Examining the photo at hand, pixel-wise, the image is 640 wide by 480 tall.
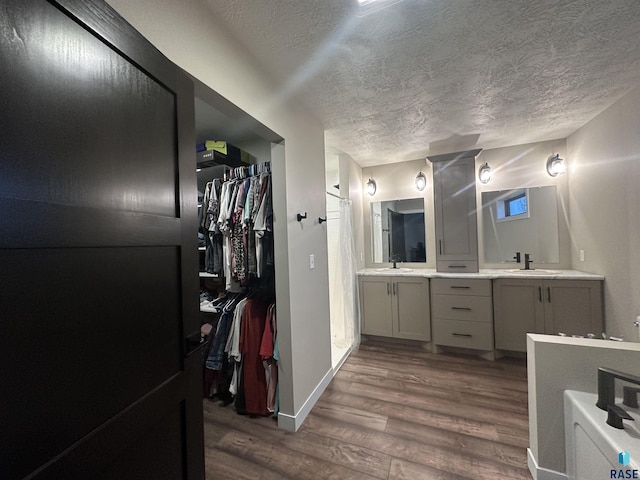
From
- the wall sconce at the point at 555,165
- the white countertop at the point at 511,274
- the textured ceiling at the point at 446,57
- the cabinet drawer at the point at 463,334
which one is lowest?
the cabinet drawer at the point at 463,334

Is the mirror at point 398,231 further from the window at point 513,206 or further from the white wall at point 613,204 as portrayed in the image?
the white wall at point 613,204

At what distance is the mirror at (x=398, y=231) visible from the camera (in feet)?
11.7

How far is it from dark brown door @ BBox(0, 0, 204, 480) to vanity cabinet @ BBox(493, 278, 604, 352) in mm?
3080

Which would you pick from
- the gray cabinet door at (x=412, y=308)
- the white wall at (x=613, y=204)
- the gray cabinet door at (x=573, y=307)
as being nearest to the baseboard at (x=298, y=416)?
the gray cabinet door at (x=412, y=308)

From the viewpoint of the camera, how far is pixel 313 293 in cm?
210

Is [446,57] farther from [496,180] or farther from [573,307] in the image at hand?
→ [573,307]

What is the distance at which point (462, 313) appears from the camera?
286 cm

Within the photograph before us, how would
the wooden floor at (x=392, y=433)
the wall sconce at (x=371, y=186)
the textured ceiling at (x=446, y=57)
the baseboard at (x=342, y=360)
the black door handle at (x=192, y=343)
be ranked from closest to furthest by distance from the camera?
the black door handle at (x=192, y=343) < the textured ceiling at (x=446, y=57) < the wooden floor at (x=392, y=433) < the baseboard at (x=342, y=360) < the wall sconce at (x=371, y=186)

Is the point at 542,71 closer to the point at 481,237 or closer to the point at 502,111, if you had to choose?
the point at 502,111

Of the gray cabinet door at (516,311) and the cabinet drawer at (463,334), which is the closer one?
the gray cabinet door at (516,311)

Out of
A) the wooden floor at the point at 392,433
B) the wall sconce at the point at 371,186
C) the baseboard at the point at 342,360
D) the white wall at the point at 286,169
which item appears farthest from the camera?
the wall sconce at the point at 371,186

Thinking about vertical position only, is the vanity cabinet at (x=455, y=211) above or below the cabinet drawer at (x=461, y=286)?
above

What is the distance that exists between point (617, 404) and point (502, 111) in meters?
2.23

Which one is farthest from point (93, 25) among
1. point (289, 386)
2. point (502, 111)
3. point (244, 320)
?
point (502, 111)
